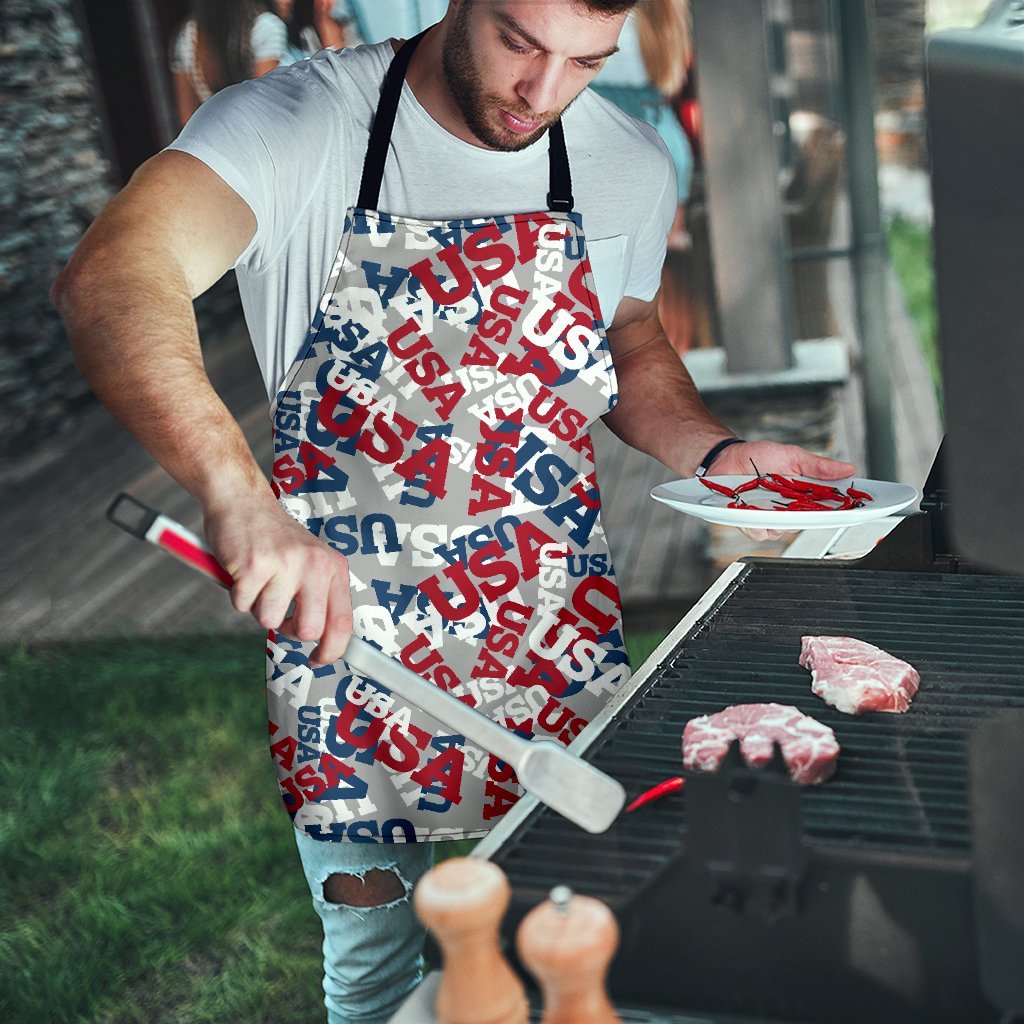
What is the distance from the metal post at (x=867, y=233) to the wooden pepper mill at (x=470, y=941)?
12.9 feet

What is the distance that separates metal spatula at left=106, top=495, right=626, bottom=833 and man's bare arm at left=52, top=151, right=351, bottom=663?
0.13 meters

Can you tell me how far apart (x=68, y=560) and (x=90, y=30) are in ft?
11.2

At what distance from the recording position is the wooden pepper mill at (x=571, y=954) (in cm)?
86

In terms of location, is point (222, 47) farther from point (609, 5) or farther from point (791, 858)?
point (791, 858)

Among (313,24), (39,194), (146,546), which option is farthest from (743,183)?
(39,194)

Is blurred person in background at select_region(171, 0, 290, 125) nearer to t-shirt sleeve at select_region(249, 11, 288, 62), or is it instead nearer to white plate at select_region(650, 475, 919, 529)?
t-shirt sleeve at select_region(249, 11, 288, 62)

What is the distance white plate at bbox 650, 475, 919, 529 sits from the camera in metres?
1.59

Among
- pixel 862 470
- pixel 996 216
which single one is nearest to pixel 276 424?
pixel 996 216

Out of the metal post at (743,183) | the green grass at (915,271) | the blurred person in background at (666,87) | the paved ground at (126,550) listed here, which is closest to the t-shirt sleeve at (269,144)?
the metal post at (743,183)

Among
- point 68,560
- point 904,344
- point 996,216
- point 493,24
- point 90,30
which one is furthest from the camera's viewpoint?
point 904,344

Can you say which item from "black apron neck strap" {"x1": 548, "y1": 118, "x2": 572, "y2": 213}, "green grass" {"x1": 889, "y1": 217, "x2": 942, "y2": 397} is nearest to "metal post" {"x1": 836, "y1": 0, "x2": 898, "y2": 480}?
"black apron neck strap" {"x1": 548, "y1": 118, "x2": 572, "y2": 213}

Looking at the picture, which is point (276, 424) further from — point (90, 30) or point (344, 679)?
point (90, 30)

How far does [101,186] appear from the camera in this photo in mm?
7777

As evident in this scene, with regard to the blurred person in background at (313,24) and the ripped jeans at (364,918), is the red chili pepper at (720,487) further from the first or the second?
the blurred person in background at (313,24)
